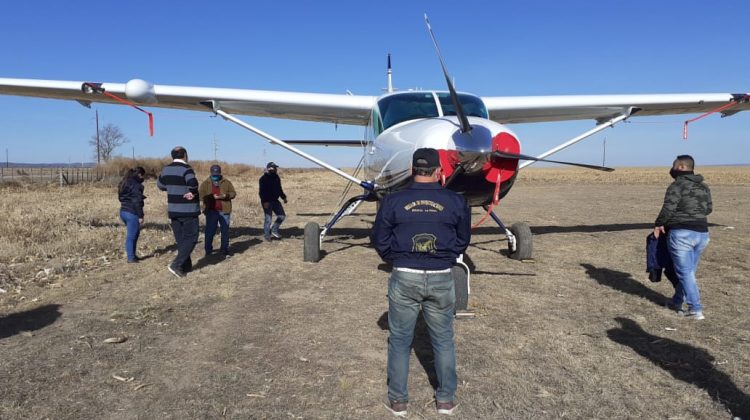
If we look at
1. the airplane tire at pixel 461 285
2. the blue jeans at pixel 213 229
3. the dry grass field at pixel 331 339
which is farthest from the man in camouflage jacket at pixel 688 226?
the blue jeans at pixel 213 229

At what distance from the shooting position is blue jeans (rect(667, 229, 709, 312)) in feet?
15.7

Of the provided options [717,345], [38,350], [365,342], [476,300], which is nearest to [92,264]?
[38,350]

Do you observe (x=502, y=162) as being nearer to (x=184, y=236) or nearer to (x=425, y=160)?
(x=425, y=160)

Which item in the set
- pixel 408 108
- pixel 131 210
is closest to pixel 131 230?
pixel 131 210

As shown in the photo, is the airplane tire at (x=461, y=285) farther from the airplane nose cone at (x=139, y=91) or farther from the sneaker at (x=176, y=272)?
the airplane nose cone at (x=139, y=91)

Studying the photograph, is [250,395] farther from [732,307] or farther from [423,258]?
[732,307]

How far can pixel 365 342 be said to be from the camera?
4.36 m

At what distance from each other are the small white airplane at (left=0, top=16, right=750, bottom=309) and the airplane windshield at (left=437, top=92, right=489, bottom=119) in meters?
0.01

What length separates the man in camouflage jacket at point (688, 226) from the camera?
4.75m

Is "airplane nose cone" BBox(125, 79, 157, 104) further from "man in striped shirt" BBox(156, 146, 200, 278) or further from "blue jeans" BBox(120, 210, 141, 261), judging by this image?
"man in striped shirt" BBox(156, 146, 200, 278)

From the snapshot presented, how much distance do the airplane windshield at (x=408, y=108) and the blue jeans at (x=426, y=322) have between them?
381 cm

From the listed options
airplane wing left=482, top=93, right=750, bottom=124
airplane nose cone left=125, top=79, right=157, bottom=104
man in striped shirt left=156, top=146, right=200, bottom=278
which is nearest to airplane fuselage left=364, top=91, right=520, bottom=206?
man in striped shirt left=156, top=146, right=200, bottom=278

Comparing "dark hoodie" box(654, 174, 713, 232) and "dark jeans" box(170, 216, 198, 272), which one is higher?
"dark hoodie" box(654, 174, 713, 232)

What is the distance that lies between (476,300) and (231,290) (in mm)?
3221
